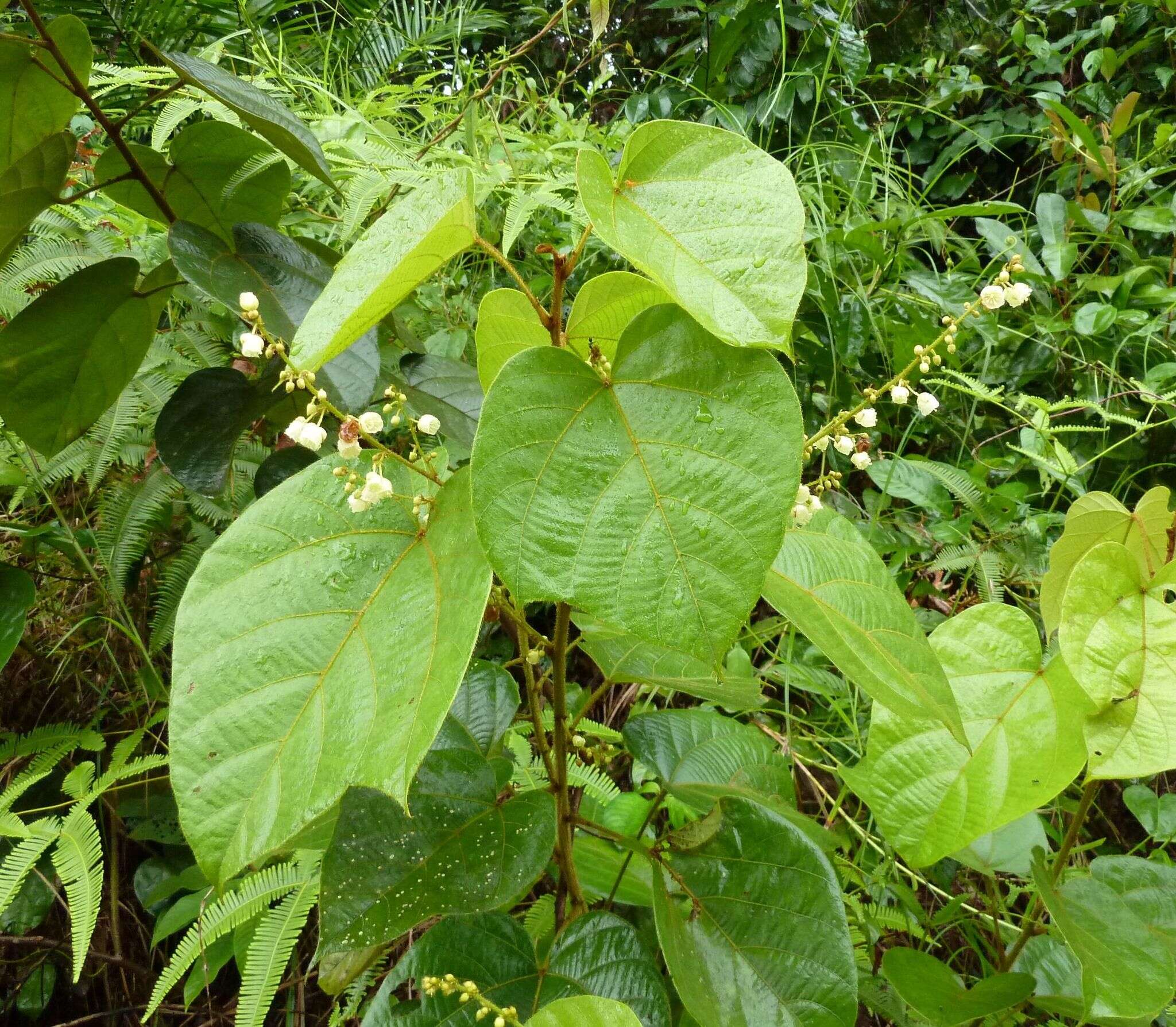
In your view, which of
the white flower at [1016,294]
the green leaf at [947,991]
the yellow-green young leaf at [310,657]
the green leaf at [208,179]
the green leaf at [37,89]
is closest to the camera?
the yellow-green young leaf at [310,657]

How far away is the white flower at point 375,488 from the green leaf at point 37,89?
0.67 metres

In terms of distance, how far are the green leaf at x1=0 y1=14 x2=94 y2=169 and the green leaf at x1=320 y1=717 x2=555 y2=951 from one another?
79 centimetres

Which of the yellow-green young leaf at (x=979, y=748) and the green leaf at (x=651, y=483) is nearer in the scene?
the green leaf at (x=651, y=483)

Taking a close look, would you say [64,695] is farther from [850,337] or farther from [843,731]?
[850,337]

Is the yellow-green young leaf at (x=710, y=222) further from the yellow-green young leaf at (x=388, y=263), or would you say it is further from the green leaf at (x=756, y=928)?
the green leaf at (x=756, y=928)

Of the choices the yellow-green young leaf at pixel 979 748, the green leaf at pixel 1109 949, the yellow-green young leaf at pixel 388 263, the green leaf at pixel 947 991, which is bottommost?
the green leaf at pixel 947 991

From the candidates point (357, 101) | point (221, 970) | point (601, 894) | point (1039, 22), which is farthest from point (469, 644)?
point (1039, 22)

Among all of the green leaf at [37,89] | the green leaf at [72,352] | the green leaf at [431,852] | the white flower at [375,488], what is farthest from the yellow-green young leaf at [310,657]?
the green leaf at [37,89]

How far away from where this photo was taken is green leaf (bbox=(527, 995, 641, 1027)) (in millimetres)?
511

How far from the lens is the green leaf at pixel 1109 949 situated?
60 centimetres

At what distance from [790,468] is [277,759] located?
0.32 meters

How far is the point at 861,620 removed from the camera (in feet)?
1.78

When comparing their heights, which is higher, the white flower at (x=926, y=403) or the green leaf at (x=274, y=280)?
the green leaf at (x=274, y=280)

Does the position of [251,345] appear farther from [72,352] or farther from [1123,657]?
[1123,657]
